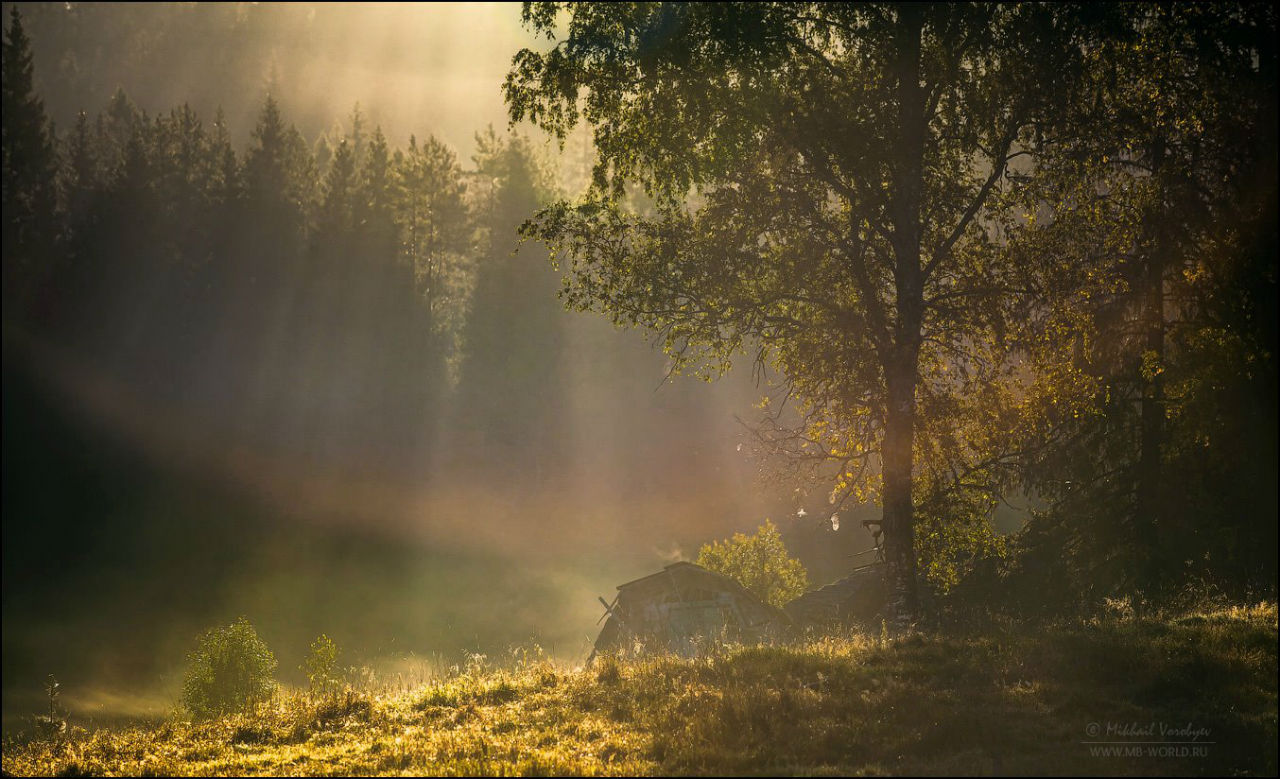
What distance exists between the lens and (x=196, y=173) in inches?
2815

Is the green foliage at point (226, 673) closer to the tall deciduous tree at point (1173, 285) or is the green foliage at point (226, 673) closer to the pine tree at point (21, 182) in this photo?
the tall deciduous tree at point (1173, 285)

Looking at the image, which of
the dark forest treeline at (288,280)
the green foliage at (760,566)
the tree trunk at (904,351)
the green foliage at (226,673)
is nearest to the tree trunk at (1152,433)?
the tree trunk at (904,351)

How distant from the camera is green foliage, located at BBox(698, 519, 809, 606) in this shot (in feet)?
134

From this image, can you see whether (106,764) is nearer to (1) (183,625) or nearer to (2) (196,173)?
(1) (183,625)

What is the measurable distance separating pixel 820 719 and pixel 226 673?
39.0 feet

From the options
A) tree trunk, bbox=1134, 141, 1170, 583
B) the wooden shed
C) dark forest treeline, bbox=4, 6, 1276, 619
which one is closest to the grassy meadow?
dark forest treeline, bbox=4, 6, 1276, 619

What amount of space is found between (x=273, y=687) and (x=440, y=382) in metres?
57.9

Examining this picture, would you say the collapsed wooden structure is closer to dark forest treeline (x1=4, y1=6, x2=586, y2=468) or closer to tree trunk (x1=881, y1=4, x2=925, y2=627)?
tree trunk (x1=881, y1=4, x2=925, y2=627)

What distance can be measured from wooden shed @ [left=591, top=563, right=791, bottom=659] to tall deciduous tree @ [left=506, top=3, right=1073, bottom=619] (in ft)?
67.1

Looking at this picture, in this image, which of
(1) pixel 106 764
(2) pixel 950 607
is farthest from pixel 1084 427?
(1) pixel 106 764

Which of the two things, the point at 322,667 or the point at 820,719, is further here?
the point at 322,667

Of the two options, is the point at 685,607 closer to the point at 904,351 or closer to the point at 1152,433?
the point at 1152,433

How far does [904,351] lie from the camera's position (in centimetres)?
1498

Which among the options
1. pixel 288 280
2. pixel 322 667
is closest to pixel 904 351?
pixel 322 667
